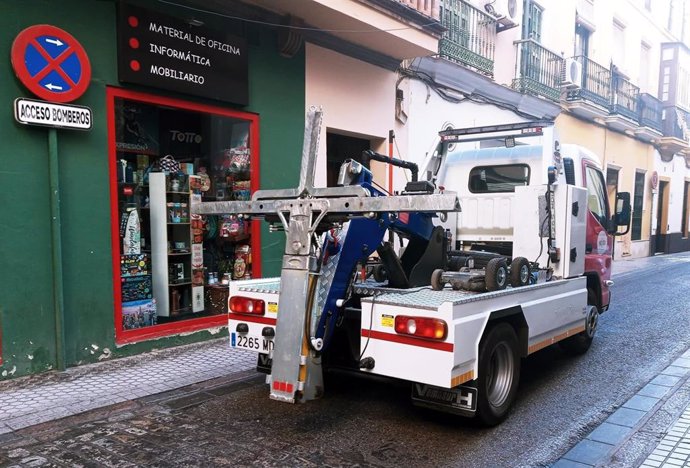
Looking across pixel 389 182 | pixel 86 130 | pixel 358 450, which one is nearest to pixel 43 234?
pixel 86 130

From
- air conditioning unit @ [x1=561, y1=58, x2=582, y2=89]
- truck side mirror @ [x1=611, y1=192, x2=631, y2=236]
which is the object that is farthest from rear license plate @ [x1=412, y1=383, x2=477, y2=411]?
air conditioning unit @ [x1=561, y1=58, x2=582, y2=89]

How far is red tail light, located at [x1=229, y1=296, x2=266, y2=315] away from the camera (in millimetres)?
4355

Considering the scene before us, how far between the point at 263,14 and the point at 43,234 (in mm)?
4155

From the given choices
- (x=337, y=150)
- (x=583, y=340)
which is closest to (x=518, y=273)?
(x=583, y=340)

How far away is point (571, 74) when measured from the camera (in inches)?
588

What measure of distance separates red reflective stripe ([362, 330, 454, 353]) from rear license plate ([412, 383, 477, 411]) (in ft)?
1.69

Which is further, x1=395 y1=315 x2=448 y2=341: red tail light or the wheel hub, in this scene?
the wheel hub

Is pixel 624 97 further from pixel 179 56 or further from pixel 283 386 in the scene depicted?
pixel 283 386

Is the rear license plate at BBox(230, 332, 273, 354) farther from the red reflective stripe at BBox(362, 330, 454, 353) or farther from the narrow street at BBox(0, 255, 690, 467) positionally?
the red reflective stripe at BBox(362, 330, 454, 353)

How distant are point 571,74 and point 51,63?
45.6ft

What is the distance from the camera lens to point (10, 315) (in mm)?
5027

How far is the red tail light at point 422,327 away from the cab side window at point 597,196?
4.14m

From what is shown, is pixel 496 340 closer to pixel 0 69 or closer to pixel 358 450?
pixel 358 450

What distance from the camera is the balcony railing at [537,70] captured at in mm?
13477
